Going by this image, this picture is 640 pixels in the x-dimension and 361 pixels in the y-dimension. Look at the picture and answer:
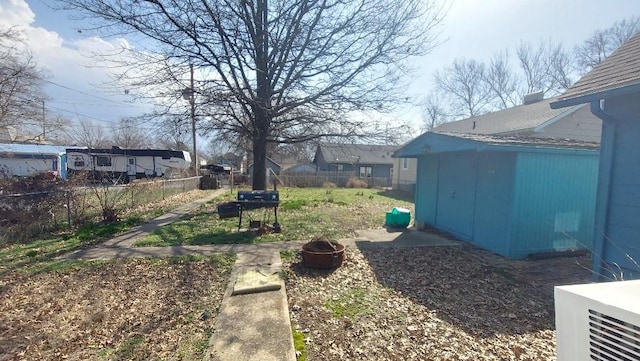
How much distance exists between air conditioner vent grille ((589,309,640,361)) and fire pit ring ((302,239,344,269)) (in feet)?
13.9

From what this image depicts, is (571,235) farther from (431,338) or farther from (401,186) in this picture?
(401,186)

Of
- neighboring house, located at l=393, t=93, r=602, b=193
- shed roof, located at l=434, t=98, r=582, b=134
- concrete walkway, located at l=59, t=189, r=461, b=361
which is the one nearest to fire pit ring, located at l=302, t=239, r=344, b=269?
concrete walkway, located at l=59, t=189, r=461, b=361

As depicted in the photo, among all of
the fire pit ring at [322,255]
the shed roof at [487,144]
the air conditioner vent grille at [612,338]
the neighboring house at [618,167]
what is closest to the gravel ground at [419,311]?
the fire pit ring at [322,255]

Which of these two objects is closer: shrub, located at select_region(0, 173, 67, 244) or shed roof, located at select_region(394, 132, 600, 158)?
shed roof, located at select_region(394, 132, 600, 158)

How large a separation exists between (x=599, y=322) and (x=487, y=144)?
537cm

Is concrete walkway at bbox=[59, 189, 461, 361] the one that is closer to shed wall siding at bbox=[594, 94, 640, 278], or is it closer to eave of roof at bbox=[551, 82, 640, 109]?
shed wall siding at bbox=[594, 94, 640, 278]

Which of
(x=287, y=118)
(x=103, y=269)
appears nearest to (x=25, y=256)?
(x=103, y=269)

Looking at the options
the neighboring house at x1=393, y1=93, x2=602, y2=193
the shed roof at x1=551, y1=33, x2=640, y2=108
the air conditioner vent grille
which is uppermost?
the neighboring house at x1=393, y1=93, x2=602, y2=193

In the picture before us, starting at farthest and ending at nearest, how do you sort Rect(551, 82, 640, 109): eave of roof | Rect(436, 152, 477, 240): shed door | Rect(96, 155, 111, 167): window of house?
Rect(96, 155, 111, 167): window of house, Rect(436, 152, 477, 240): shed door, Rect(551, 82, 640, 109): eave of roof

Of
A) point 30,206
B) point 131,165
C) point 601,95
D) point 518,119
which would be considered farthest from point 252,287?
point 131,165

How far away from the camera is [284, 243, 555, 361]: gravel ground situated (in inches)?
126

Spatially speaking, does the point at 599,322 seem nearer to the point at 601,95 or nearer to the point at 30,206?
the point at 601,95

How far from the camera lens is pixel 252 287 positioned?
4.50 metres

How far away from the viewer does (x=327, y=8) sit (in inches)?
450
